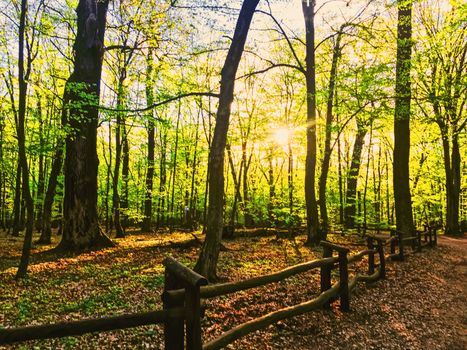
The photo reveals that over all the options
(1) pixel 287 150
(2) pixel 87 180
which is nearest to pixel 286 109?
(1) pixel 287 150

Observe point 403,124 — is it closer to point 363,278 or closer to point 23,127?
point 363,278

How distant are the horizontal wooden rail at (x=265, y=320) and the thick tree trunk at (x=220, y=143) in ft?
10.4

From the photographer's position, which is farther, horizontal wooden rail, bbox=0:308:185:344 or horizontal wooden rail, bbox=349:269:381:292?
horizontal wooden rail, bbox=349:269:381:292

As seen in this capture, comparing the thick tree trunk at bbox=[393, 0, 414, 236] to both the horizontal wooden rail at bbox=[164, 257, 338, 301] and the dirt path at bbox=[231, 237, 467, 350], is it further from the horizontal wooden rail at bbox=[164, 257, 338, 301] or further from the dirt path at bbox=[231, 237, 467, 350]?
the horizontal wooden rail at bbox=[164, 257, 338, 301]

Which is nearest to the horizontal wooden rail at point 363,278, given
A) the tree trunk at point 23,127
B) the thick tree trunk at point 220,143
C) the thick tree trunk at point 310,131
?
the thick tree trunk at point 220,143

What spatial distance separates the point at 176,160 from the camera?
31984 mm

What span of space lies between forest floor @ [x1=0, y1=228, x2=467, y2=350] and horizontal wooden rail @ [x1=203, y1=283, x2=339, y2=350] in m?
0.35

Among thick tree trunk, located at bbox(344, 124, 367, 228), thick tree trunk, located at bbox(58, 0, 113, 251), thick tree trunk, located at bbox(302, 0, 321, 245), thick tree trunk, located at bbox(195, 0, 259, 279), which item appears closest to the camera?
thick tree trunk, located at bbox(195, 0, 259, 279)

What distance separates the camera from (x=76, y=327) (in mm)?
3023

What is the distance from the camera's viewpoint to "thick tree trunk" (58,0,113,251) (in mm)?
13383

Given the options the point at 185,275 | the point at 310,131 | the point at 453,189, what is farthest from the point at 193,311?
the point at 453,189

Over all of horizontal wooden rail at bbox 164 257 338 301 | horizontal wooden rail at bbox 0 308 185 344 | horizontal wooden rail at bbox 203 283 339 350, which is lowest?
horizontal wooden rail at bbox 203 283 339 350

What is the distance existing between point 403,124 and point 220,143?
11.9 metres

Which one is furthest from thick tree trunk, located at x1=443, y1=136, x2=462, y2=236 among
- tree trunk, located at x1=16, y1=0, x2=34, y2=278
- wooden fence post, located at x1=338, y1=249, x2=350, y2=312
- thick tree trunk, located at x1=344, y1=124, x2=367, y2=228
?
tree trunk, located at x1=16, y1=0, x2=34, y2=278
